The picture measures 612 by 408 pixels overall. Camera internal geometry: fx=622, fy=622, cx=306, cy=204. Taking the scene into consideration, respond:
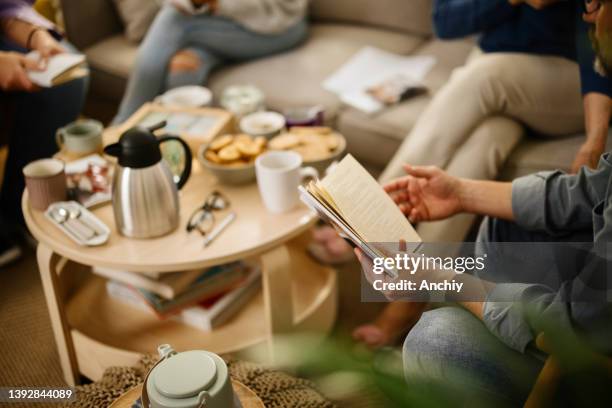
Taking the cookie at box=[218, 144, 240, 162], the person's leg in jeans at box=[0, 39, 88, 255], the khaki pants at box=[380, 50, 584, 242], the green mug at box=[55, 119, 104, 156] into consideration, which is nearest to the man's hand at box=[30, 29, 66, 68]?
the person's leg in jeans at box=[0, 39, 88, 255]

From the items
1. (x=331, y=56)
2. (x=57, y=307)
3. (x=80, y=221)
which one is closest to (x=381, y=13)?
(x=331, y=56)

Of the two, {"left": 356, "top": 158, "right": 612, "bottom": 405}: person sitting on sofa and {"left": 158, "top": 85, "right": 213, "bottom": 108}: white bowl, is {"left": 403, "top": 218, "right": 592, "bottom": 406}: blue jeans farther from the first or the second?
{"left": 158, "top": 85, "right": 213, "bottom": 108}: white bowl

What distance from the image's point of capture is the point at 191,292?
1.51 meters

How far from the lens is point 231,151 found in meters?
1.52

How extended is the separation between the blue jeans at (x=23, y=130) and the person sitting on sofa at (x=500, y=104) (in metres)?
1.04

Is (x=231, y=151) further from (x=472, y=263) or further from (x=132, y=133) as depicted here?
(x=472, y=263)

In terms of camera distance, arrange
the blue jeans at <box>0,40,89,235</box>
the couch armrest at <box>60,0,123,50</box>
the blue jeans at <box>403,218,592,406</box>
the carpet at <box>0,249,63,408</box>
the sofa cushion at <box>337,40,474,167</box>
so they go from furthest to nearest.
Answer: the couch armrest at <box>60,0,123,50</box>, the sofa cushion at <box>337,40,474,167</box>, the blue jeans at <box>0,40,89,235</box>, the carpet at <box>0,249,63,408</box>, the blue jeans at <box>403,218,592,406</box>

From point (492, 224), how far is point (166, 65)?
1.40 metres

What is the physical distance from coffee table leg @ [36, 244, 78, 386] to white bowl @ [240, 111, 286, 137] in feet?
1.89

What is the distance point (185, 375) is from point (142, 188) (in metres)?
0.53

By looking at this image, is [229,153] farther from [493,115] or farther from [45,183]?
[493,115]

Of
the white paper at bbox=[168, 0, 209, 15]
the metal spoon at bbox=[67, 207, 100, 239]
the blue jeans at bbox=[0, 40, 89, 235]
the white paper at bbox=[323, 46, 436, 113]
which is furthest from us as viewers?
the white paper at bbox=[168, 0, 209, 15]

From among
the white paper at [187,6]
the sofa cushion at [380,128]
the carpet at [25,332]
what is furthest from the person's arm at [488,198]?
the white paper at [187,6]

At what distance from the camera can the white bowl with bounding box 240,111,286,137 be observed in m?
1.64
